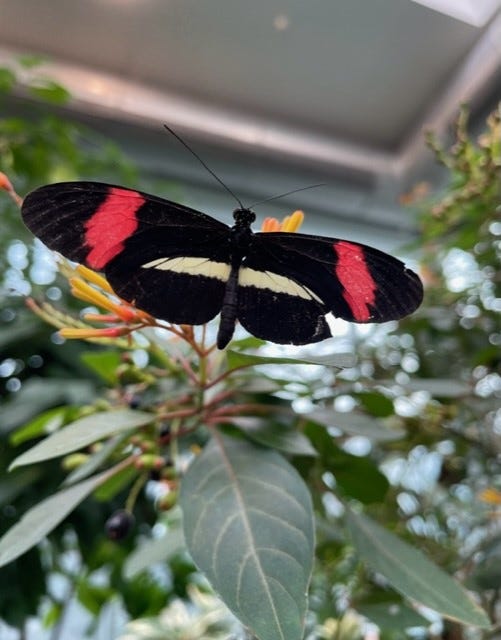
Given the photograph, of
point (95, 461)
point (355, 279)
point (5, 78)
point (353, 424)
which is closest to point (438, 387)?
point (353, 424)

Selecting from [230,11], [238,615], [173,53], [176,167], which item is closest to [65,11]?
[173,53]

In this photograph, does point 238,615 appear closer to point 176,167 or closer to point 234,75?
point 234,75

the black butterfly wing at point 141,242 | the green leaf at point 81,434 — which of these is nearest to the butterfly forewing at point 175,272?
the black butterfly wing at point 141,242

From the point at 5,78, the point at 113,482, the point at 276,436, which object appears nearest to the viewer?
the point at 276,436

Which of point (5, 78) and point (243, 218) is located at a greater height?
point (243, 218)

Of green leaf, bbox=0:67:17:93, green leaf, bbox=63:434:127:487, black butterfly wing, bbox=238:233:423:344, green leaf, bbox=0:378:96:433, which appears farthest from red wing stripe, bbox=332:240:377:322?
green leaf, bbox=0:67:17:93

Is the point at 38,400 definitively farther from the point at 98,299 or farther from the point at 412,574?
the point at 412,574
